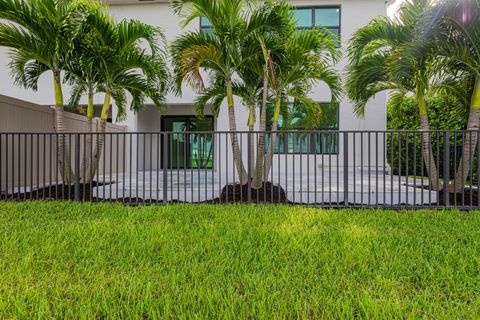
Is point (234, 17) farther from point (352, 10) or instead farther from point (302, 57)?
point (352, 10)

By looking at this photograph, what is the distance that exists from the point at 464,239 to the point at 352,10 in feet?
27.2

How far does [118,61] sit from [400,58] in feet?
16.5

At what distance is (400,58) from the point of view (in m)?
4.79

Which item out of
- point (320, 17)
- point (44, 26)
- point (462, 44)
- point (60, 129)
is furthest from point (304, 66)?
point (320, 17)

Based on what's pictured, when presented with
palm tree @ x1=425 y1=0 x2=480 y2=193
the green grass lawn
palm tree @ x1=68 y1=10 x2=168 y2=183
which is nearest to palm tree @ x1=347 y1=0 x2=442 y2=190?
palm tree @ x1=425 y1=0 x2=480 y2=193

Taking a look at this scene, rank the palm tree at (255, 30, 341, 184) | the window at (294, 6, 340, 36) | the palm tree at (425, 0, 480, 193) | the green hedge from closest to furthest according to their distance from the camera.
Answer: the palm tree at (425, 0, 480, 193) → the palm tree at (255, 30, 341, 184) → the green hedge → the window at (294, 6, 340, 36)

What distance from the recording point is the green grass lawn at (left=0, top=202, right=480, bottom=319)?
167 cm

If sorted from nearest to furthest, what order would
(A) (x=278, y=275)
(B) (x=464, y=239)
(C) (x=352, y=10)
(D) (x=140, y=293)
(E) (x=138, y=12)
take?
(D) (x=140, y=293), (A) (x=278, y=275), (B) (x=464, y=239), (C) (x=352, y=10), (E) (x=138, y=12)

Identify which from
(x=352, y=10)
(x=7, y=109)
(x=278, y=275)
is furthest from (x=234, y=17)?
(x=352, y=10)

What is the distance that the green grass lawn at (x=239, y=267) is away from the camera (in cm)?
167

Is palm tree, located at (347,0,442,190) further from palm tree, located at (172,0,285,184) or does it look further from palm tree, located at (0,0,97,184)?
palm tree, located at (0,0,97,184)

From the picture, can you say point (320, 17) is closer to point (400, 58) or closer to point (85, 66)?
point (400, 58)

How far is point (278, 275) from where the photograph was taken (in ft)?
6.82

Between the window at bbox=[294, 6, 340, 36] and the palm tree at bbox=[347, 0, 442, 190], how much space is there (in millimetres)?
4032
